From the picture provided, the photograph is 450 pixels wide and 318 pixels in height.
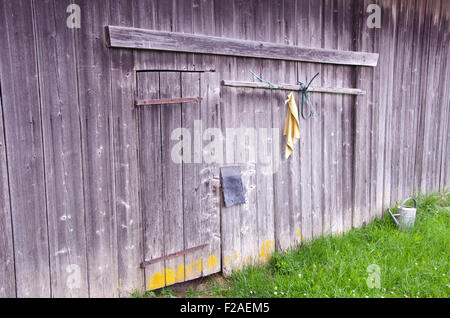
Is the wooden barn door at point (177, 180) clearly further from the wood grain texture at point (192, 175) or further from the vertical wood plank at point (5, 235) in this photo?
the vertical wood plank at point (5, 235)

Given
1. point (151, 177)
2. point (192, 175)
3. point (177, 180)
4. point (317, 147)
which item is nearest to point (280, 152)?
point (317, 147)

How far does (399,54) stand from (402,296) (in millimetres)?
3669

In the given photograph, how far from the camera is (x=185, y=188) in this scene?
3430mm

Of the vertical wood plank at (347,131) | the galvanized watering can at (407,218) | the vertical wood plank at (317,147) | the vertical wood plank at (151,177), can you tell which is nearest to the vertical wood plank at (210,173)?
the vertical wood plank at (151,177)

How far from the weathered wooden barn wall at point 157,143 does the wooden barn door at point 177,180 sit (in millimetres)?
13

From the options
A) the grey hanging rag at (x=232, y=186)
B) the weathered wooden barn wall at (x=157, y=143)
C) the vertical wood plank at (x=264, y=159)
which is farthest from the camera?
the vertical wood plank at (x=264, y=159)

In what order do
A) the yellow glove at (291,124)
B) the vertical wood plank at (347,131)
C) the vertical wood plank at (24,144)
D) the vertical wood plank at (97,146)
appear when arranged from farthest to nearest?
the vertical wood plank at (347,131) < the yellow glove at (291,124) < the vertical wood plank at (97,146) < the vertical wood plank at (24,144)

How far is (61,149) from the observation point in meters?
2.78

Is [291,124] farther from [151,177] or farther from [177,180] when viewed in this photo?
[151,177]

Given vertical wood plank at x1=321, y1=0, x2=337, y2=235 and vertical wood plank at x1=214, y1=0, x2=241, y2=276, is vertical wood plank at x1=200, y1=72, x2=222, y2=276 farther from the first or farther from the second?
vertical wood plank at x1=321, y1=0, x2=337, y2=235

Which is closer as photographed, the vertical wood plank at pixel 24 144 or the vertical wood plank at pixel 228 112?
the vertical wood plank at pixel 24 144

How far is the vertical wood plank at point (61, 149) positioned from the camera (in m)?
2.69

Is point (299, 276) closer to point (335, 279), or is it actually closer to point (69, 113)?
point (335, 279)
